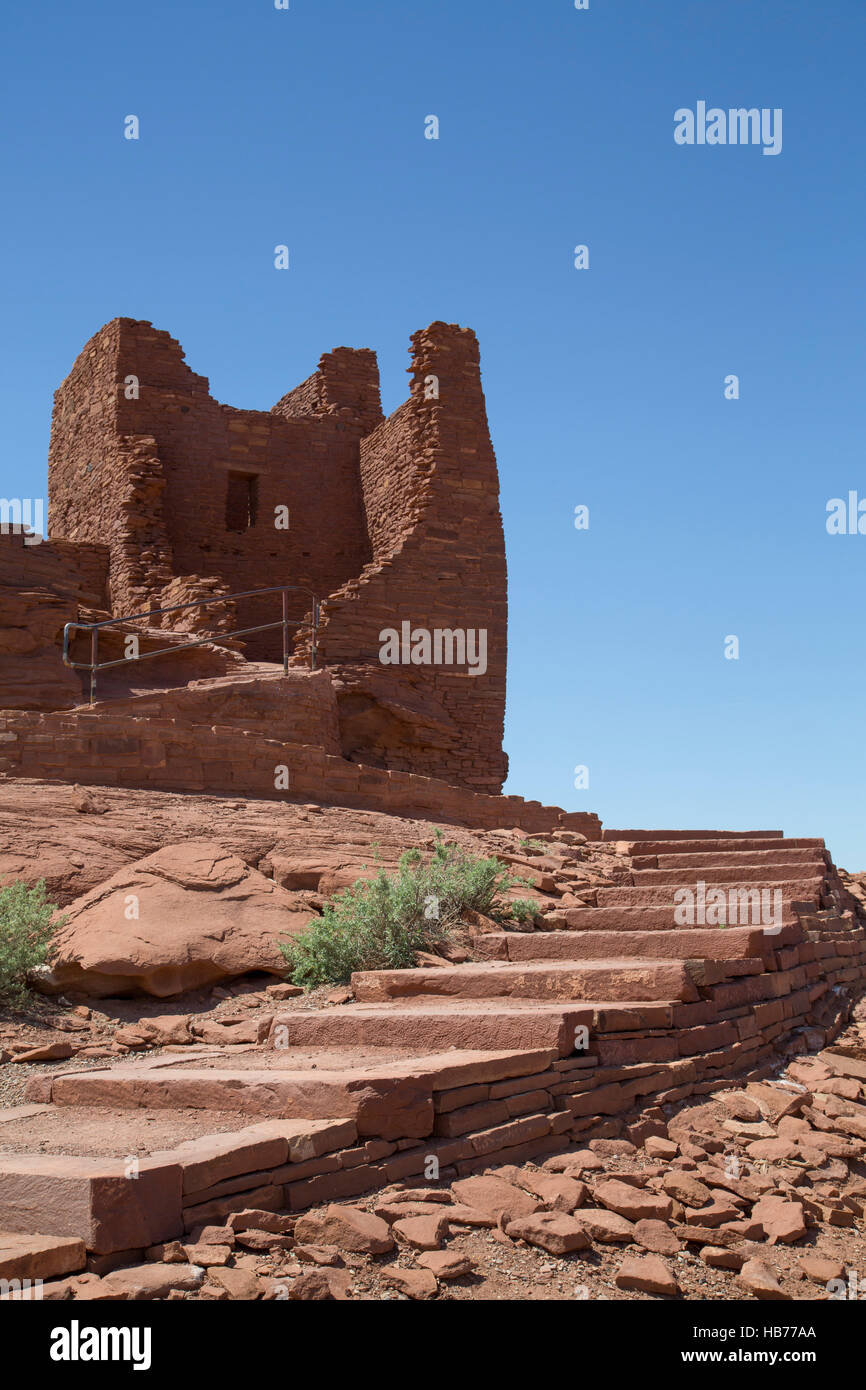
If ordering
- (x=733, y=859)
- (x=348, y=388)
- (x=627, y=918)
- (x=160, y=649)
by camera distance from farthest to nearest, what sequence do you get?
(x=348, y=388) < (x=160, y=649) < (x=733, y=859) < (x=627, y=918)

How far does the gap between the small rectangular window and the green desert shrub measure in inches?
487

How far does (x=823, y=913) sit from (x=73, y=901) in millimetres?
5352

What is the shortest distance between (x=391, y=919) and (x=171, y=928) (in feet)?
4.52

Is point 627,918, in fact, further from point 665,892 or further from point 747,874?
point 747,874

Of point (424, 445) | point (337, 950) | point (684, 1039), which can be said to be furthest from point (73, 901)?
point (424, 445)

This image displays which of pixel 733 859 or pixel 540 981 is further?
pixel 733 859

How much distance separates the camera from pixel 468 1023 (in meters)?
5.52

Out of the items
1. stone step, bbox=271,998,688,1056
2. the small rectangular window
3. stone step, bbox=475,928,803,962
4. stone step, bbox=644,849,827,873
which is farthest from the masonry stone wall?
stone step, bbox=271,998,688,1056

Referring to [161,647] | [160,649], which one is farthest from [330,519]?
[160,649]

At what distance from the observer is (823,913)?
8.65 meters

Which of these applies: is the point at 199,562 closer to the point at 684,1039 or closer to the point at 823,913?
the point at 823,913

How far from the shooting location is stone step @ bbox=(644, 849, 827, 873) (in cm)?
988

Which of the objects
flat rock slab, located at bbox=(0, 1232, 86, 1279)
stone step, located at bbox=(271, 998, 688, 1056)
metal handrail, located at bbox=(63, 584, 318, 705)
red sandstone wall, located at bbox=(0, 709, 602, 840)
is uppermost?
metal handrail, located at bbox=(63, 584, 318, 705)

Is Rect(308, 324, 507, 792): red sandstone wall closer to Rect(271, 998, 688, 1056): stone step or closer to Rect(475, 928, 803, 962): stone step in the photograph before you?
Rect(475, 928, 803, 962): stone step
